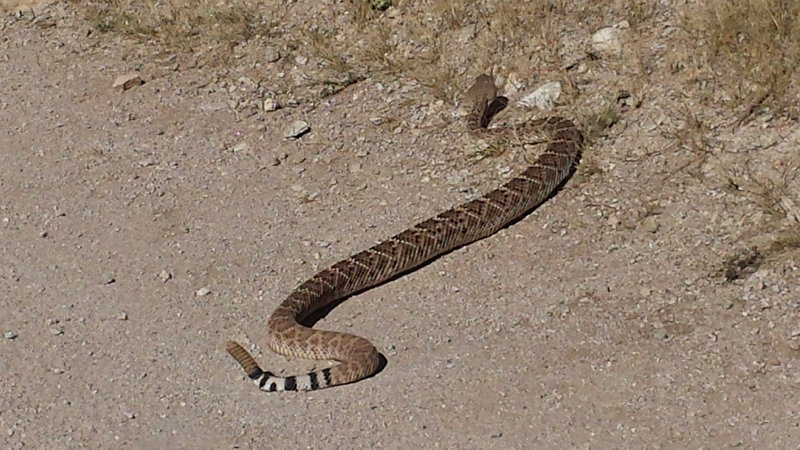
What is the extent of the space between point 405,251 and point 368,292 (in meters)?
0.31

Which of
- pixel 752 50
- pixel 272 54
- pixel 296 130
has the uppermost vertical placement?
pixel 752 50

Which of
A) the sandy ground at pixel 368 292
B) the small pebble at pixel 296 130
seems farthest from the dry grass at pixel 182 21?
the small pebble at pixel 296 130

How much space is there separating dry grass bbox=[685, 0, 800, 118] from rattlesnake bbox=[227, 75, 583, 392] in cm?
103

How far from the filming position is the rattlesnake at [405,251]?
20.4 feet

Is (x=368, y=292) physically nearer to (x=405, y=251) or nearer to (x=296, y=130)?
(x=405, y=251)

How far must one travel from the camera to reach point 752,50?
8164 mm

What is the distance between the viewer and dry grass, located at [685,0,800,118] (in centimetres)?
789

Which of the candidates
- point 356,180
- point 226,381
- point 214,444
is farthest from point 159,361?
point 356,180

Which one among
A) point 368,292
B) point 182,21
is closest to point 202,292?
point 368,292

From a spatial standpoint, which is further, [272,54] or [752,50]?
[272,54]

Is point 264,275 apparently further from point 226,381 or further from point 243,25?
point 243,25

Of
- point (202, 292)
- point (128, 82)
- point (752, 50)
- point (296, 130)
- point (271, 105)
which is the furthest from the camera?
point (128, 82)

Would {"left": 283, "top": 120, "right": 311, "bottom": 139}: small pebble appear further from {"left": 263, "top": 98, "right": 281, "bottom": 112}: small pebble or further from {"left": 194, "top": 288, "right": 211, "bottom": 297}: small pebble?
{"left": 194, "top": 288, "right": 211, "bottom": 297}: small pebble

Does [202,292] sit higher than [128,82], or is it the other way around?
[128,82]
